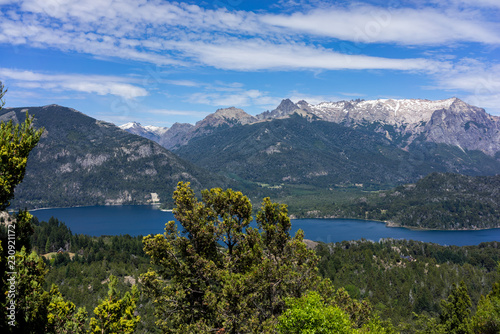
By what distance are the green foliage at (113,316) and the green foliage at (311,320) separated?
10202 millimetres

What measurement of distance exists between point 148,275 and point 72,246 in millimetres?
202846

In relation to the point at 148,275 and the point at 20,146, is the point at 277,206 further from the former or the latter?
the point at 20,146

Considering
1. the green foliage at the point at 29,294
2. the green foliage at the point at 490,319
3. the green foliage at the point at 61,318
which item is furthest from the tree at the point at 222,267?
the green foliage at the point at 490,319

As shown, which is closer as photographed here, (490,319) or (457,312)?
(490,319)

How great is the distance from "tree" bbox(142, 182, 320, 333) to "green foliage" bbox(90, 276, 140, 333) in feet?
6.52

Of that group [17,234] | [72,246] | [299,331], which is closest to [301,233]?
[299,331]

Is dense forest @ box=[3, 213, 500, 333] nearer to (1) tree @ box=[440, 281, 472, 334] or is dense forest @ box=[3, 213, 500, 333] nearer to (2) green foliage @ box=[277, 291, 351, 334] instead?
(1) tree @ box=[440, 281, 472, 334]

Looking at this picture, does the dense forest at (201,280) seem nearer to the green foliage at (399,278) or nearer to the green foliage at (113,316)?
the green foliage at (113,316)

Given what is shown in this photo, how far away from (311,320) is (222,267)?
25.3ft

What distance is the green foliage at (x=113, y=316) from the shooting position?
20141mm

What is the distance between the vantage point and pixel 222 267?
2416cm

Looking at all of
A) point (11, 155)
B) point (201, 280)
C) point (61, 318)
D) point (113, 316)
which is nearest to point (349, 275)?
point (201, 280)

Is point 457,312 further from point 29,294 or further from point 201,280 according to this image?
point 29,294

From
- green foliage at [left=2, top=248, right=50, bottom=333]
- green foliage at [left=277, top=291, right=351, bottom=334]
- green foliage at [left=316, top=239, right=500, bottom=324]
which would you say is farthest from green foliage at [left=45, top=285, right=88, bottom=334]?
green foliage at [left=316, top=239, right=500, bottom=324]
